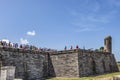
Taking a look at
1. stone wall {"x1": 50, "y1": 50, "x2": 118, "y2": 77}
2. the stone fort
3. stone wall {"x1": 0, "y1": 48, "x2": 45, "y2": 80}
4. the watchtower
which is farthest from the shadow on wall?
the watchtower

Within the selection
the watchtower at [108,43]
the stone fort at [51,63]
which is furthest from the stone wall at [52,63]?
the watchtower at [108,43]

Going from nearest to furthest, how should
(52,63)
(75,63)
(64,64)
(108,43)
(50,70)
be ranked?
(75,63)
(64,64)
(50,70)
(52,63)
(108,43)

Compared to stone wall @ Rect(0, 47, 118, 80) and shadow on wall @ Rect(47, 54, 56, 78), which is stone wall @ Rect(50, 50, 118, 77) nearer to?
stone wall @ Rect(0, 47, 118, 80)

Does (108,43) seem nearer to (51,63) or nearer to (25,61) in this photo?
(51,63)

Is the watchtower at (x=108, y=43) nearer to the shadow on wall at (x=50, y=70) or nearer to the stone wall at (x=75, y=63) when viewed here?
the stone wall at (x=75, y=63)

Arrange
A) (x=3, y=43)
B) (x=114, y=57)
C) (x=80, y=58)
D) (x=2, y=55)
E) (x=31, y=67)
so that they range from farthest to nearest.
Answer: (x=114, y=57) → (x=80, y=58) → (x=31, y=67) → (x=3, y=43) → (x=2, y=55)

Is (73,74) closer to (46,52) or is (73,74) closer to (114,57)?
(46,52)

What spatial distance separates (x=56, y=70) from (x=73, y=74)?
267 cm

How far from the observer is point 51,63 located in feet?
104

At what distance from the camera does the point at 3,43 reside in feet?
85.5

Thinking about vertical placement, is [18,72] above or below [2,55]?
below

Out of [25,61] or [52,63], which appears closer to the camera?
[25,61]

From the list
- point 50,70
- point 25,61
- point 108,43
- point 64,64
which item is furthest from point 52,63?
point 108,43

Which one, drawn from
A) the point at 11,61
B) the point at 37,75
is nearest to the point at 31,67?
the point at 37,75
